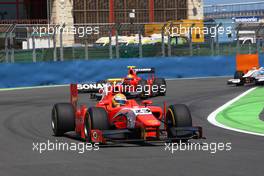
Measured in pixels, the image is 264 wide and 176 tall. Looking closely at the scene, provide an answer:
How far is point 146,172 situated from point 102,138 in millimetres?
2517

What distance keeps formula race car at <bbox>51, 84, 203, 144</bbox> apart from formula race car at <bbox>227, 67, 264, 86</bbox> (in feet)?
45.7

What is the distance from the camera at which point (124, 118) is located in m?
11.8

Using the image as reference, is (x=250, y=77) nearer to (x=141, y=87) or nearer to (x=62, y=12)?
(x=141, y=87)

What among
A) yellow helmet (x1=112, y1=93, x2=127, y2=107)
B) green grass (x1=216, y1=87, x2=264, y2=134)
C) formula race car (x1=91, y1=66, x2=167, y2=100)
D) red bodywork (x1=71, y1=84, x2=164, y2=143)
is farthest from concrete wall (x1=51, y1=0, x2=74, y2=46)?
yellow helmet (x1=112, y1=93, x2=127, y2=107)

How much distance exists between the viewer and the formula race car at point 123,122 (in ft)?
36.1

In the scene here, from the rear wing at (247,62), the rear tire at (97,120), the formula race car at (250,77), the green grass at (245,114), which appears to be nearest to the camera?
the rear tire at (97,120)

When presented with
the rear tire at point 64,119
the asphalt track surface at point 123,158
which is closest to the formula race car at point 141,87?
the asphalt track surface at point 123,158

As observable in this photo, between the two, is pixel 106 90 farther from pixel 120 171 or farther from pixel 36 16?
pixel 36 16

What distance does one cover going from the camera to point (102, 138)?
36.0 feet

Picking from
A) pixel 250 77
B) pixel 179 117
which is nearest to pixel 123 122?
pixel 179 117

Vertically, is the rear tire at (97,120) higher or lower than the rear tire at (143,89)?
higher

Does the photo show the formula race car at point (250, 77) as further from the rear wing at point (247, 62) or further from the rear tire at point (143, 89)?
the rear tire at point (143, 89)

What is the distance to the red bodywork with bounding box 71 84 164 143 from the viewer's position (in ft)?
35.8

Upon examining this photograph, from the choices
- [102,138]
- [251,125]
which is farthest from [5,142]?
[251,125]
